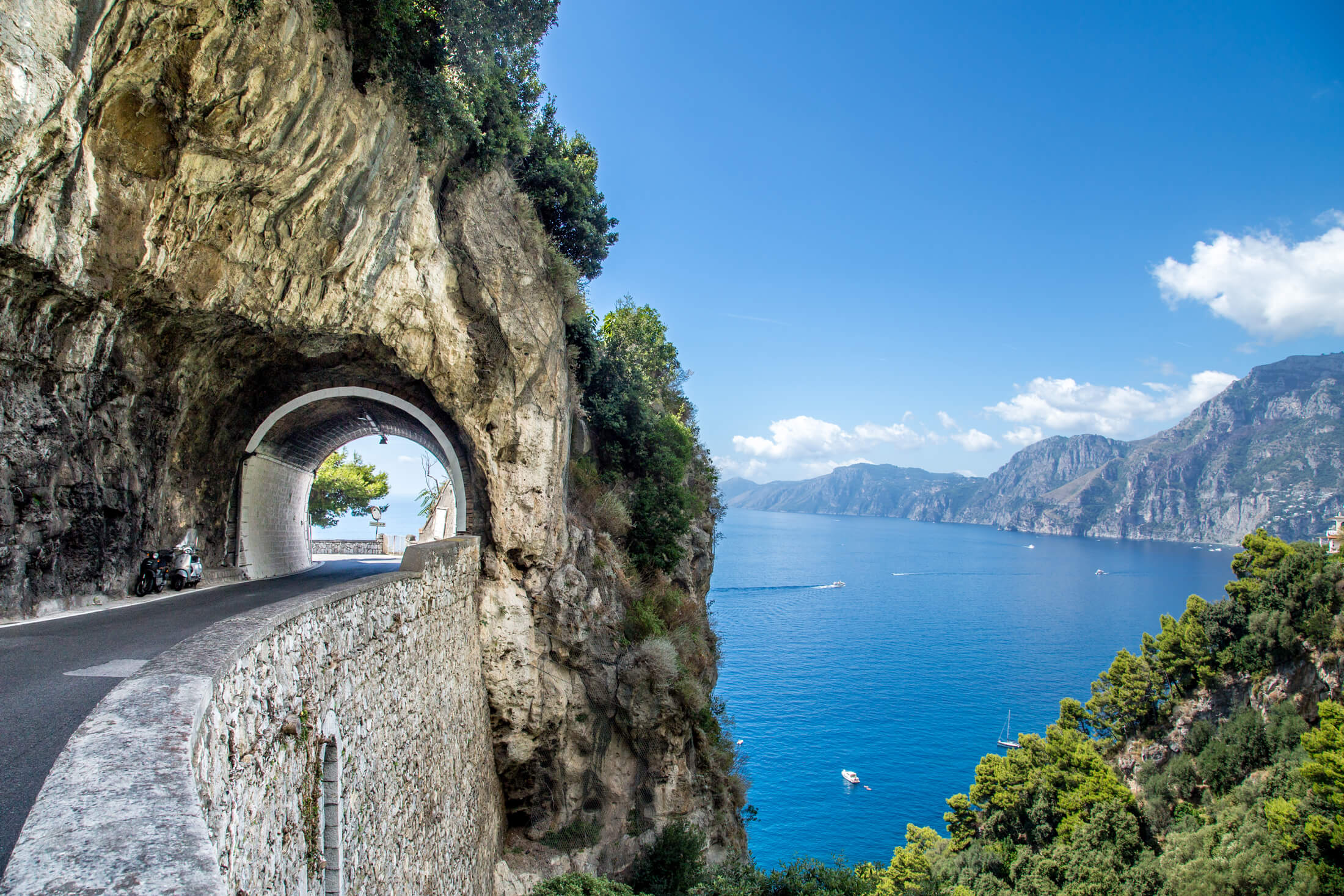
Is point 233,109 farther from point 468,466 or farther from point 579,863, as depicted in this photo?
point 579,863

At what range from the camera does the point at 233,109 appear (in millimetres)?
8305

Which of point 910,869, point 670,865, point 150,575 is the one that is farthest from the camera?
point 910,869

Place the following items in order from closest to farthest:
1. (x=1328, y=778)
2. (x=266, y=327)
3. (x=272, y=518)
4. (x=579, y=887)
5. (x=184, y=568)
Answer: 1. (x=266, y=327)
2. (x=579, y=887)
3. (x=184, y=568)
4. (x=272, y=518)
5. (x=1328, y=778)

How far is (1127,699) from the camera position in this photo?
121ft

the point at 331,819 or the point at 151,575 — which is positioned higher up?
the point at 151,575

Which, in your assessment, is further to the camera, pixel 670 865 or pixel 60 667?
pixel 670 865

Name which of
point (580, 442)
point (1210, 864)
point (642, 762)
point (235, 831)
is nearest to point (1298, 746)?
point (1210, 864)

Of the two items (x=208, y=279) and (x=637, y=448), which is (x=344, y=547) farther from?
(x=208, y=279)

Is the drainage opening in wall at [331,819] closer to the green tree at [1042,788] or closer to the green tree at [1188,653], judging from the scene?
the green tree at [1042,788]

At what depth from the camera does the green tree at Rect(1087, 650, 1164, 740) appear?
3706cm

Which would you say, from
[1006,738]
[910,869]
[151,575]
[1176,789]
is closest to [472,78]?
[151,575]

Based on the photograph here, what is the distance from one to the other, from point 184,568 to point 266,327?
4.93 metres

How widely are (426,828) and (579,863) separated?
6.94 m

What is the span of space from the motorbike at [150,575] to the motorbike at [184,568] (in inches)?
15.0
